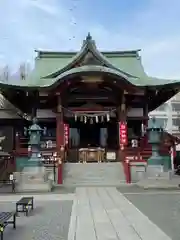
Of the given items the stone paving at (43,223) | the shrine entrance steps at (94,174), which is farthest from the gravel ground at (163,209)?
the shrine entrance steps at (94,174)

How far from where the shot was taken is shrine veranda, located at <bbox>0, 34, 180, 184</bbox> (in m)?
22.4

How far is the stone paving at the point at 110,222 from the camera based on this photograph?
693cm

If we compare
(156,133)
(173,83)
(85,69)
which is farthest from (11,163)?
(173,83)

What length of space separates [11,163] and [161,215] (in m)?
15.1

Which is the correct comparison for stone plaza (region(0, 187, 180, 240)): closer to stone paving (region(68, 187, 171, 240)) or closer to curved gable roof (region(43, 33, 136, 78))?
stone paving (region(68, 187, 171, 240))

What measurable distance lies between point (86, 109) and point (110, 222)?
639 inches

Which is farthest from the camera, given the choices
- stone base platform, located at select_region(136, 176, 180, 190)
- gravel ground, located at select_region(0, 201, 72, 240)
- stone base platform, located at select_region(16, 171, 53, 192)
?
stone base platform, located at select_region(136, 176, 180, 190)

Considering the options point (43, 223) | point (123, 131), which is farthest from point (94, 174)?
point (43, 223)

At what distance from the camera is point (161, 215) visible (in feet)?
30.3

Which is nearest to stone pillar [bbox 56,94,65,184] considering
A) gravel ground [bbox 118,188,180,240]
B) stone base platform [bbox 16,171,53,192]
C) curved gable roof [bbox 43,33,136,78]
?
curved gable roof [bbox 43,33,136,78]

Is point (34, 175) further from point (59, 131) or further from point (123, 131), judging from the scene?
point (123, 131)

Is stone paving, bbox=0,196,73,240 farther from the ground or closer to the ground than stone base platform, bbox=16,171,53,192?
closer to the ground

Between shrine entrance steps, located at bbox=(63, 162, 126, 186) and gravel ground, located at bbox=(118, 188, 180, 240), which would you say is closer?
gravel ground, located at bbox=(118, 188, 180, 240)

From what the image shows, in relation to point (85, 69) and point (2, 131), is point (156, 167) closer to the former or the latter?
point (85, 69)
